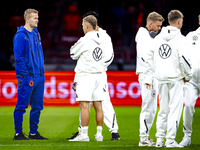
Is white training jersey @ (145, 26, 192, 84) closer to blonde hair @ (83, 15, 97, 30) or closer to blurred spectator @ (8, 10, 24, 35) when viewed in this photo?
blonde hair @ (83, 15, 97, 30)

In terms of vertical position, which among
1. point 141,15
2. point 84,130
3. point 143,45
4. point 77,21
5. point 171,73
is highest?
point 141,15

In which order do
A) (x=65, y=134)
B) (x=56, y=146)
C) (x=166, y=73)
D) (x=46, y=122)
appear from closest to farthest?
1. (x=166, y=73)
2. (x=56, y=146)
3. (x=65, y=134)
4. (x=46, y=122)

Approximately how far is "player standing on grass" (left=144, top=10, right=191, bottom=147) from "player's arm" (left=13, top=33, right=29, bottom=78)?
7.55ft

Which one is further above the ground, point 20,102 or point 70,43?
point 70,43

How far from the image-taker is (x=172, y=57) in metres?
5.44

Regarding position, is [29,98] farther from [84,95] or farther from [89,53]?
[89,53]

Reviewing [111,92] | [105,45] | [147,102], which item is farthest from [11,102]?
[147,102]

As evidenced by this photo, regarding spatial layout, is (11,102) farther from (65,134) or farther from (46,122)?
(65,134)

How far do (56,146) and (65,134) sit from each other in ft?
5.35

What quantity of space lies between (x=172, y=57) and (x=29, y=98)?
8.64 ft

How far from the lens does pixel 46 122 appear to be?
9.57m

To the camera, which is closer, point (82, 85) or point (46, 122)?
point (82, 85)

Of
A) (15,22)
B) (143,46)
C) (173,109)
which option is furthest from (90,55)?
(15,22)

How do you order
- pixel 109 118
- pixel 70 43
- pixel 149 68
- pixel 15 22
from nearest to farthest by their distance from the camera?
pixel 149 68 < pixel 109 118 < pixel 15 22 < pixel 70 43
